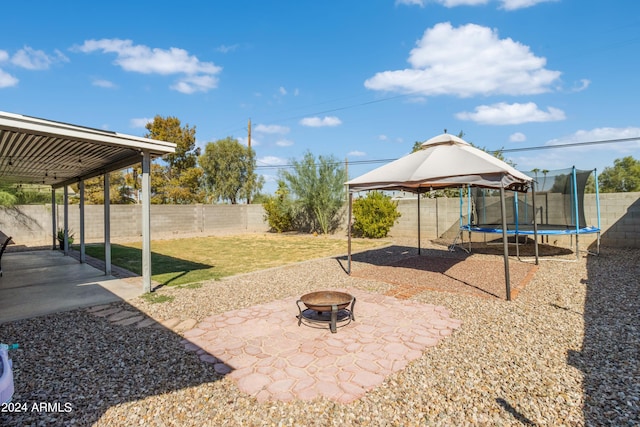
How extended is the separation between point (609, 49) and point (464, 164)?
15.4 m

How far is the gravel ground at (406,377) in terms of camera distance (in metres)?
2.13

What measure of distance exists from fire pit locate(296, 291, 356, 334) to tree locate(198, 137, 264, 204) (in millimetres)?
22263

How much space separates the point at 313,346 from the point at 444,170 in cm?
361

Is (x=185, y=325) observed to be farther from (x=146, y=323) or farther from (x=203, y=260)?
(x=203, y=260)

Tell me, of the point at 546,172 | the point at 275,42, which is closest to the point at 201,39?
the point at 275,42

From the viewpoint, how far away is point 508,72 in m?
16.2

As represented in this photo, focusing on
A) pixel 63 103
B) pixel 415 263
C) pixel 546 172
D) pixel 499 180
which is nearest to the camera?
pixel 499 180

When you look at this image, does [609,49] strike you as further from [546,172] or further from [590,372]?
[590,372]

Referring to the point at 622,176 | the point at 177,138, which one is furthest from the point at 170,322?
the point at 622,176

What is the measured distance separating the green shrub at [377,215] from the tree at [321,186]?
1.95 metres

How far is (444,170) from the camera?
5344 millimetres

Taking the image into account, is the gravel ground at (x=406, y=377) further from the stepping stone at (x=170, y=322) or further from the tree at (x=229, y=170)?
the tree at (x=229, y=170)

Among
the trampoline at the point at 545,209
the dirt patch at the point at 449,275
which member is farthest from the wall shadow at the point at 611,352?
the trampoline at the point at 545,209

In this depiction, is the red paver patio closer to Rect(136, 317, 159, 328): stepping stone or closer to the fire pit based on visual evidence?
the fire pit
